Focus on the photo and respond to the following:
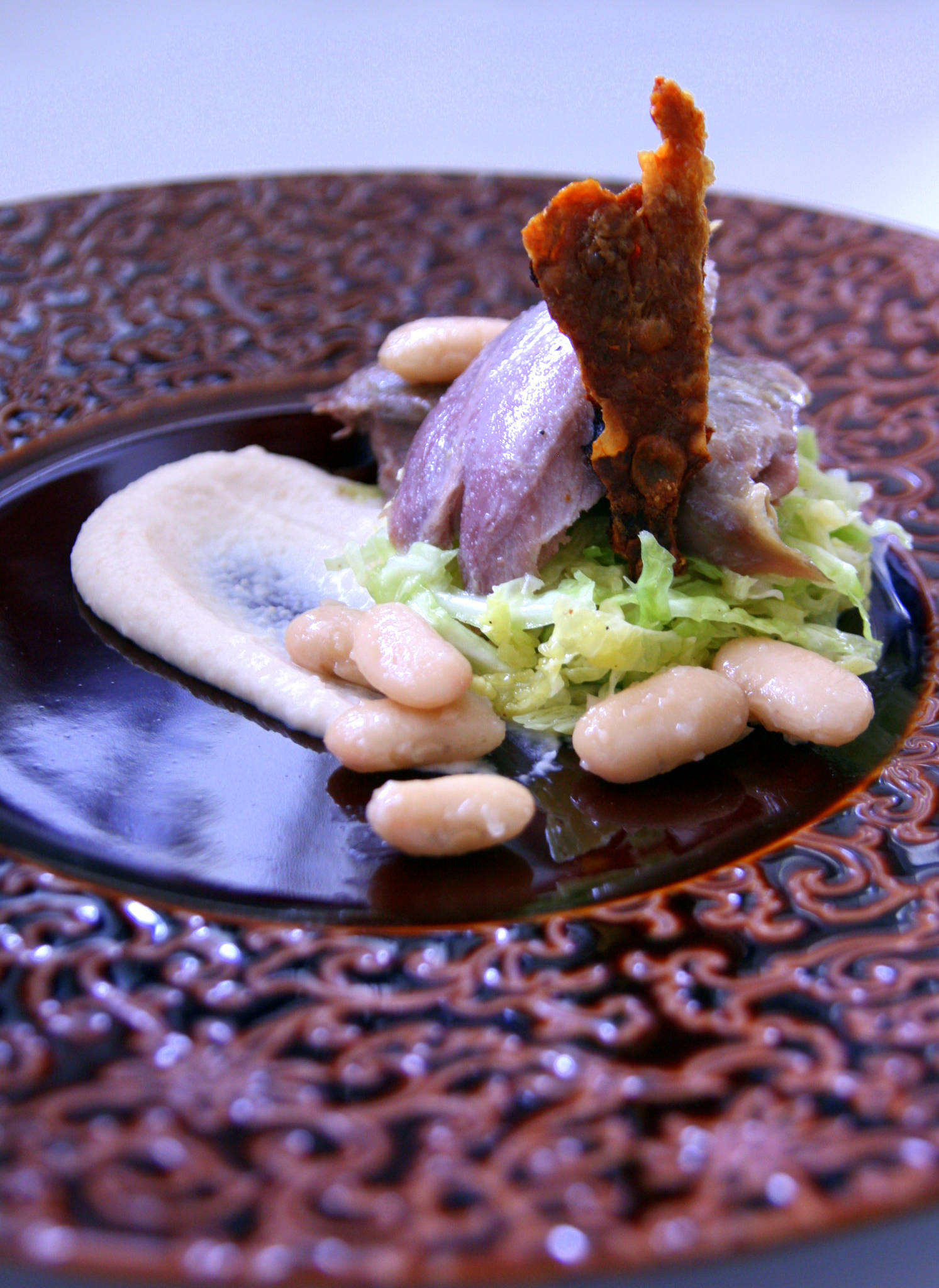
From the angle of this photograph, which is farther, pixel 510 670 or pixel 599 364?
pixel 510 670

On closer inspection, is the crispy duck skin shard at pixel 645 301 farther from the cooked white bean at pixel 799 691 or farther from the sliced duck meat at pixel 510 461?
the cooked white bean at pixel 799 691

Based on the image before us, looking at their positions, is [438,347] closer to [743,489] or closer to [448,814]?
[743,489]

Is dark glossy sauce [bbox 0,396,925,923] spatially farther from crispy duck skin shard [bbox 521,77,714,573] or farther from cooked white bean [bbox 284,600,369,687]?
crispy duck skin shard [bbox 521,77,714,573]

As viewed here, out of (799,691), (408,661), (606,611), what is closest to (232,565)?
(408,661)

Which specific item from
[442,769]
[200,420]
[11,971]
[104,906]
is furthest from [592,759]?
[200,420]

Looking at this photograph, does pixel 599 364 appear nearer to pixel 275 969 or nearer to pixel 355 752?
pixel 355 752
